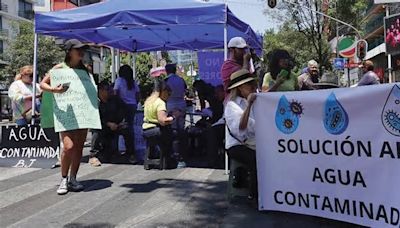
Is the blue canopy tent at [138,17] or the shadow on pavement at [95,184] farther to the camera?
the blue canopy tent at [138,17]

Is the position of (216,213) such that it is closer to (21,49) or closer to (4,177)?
(4,177)

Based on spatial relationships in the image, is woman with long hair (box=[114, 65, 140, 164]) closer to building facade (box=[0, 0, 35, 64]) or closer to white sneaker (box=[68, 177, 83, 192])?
white sneaker (box=[68, 177, 83, 192])

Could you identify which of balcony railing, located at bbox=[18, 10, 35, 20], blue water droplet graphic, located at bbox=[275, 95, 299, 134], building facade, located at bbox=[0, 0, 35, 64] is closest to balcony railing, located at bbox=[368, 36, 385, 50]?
building facade, located at bbox=[0, 0, 35, 64]

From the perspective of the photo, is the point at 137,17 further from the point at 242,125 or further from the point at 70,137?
the point at 242,125

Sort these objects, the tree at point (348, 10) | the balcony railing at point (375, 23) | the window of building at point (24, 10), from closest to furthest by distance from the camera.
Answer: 1. the tree at point (348, 10)
2. the balcony railing at point (375, 23)
3. the window of building at point (24, 10)

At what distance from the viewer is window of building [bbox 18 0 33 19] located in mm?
71069

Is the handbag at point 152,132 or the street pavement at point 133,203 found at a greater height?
the handbag at point 152,132

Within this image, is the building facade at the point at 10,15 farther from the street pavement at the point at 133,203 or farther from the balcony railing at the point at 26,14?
the street pavement at the point at 133,203

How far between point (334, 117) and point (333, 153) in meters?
0.31

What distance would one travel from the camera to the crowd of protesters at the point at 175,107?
536cm

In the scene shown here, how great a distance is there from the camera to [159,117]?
7.77 m

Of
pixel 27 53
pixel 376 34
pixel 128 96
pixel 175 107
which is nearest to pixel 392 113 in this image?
pixel 175 107

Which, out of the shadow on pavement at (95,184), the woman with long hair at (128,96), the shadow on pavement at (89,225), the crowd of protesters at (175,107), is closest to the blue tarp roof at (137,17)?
the crowd of protesters at (175,107)

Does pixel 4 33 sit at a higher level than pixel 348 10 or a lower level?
higher
